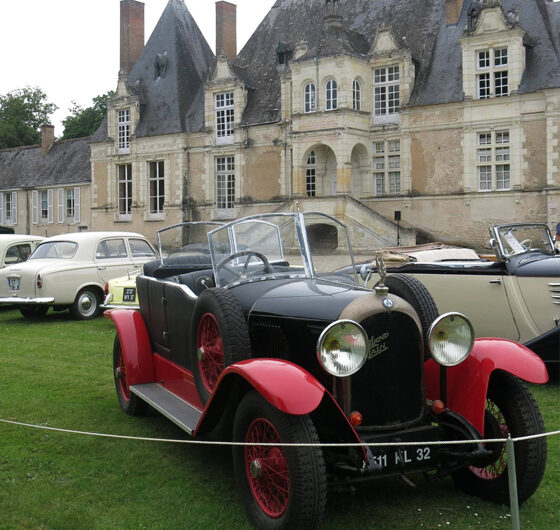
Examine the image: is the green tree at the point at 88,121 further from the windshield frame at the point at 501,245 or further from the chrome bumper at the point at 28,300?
the windshield frame at the point at 501,245

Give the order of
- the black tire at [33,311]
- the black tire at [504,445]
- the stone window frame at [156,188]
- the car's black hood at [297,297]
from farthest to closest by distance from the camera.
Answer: the stone window frame at [156,188] < the black tire at [33,311] < the car's black hood at [297,297] < the black tire at [504,445]

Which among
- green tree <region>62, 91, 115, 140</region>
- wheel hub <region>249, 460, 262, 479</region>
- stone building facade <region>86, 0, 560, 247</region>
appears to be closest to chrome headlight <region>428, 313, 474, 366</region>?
wheel hub <region>249, 460, 262, 479</region>

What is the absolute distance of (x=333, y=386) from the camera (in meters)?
4.66

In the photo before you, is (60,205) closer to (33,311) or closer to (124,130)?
(124,130)

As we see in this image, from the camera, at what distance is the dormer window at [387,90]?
29.8 m

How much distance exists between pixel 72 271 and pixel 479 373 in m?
11.2

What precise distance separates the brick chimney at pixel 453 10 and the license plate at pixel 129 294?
22.3 meters

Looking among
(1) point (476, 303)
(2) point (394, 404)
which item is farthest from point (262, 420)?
(1) point (476, 303)

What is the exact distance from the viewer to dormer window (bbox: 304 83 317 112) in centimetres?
2972

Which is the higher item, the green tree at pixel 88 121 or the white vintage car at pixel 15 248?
the green tree at pixel 88 121

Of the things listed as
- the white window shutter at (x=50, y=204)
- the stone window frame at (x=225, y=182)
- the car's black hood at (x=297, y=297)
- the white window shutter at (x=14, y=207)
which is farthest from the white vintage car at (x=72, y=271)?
the white window shutter at (x=14, y=207)

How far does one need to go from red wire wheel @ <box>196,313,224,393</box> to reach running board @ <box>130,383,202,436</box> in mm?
287

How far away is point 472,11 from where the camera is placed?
28000 mm

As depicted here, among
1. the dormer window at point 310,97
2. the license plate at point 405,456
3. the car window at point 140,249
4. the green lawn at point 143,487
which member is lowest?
the green lawn at point 143,487
